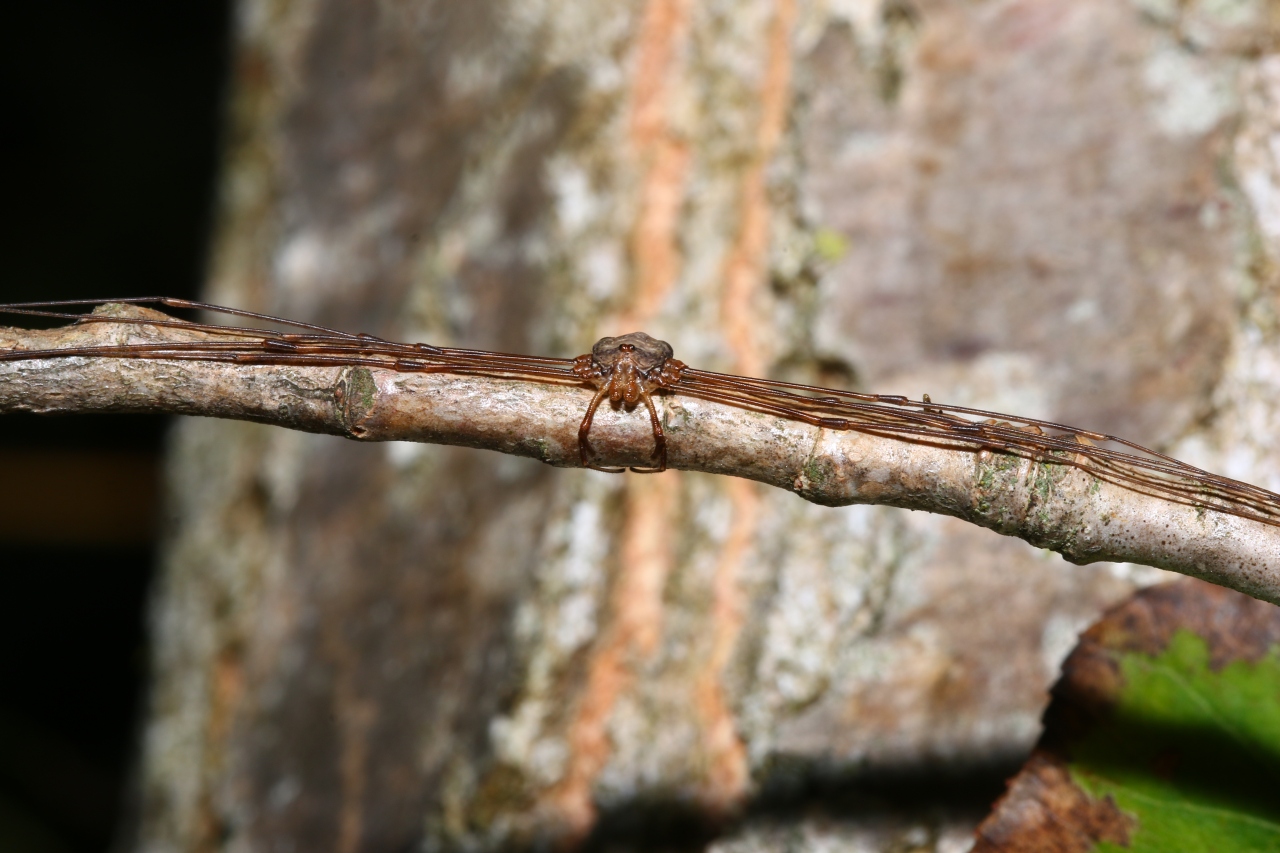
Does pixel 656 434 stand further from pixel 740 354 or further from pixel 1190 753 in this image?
pixel 740 354

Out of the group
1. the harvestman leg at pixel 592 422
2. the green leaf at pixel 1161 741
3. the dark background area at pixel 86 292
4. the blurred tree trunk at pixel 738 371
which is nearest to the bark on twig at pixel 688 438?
the harvestman leg at pixel 592 422

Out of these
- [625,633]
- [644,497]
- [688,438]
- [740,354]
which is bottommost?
[625,633]

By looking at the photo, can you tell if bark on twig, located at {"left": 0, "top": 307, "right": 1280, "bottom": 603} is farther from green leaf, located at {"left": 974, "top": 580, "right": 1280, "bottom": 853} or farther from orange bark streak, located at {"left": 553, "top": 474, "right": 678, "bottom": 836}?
orange bark streak, located at {"left": 553, "top": 474, "right": 678, "bottom": 836}

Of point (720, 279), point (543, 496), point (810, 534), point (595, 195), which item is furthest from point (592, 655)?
point (595, 195)

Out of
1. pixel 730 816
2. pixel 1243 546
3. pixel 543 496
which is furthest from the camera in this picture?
pixel 543 496

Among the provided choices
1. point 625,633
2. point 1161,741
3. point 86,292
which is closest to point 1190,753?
point 1161,741

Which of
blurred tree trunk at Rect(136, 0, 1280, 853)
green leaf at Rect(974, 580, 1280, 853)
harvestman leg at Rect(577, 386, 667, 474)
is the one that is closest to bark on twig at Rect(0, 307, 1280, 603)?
harvestman leg at Rect(577, 386, 667, 474)

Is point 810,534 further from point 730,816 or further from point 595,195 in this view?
point 595,195
